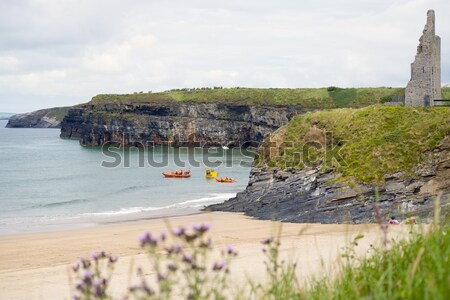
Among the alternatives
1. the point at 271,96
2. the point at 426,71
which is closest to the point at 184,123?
the point at 271,96

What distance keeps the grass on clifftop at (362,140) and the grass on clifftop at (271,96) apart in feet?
251

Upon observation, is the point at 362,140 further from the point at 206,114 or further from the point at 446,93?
the point at 206,114

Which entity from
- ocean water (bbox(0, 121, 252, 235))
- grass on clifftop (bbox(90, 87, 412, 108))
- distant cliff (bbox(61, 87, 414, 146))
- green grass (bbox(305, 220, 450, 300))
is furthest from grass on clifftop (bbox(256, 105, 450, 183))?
distant cliff (bbox(61, 87, 414, 146))

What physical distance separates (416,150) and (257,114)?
300 feet

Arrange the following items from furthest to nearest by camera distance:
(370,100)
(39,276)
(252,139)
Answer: (252,139) < (370,100) < (39,276)

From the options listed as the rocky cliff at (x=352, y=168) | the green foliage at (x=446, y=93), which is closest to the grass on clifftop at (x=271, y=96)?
the green foliage at (x=446, y=93)

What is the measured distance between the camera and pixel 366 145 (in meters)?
31.3

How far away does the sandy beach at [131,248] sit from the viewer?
40.7 ft

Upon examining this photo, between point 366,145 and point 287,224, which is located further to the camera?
point 366,145

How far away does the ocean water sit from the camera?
36.8 m

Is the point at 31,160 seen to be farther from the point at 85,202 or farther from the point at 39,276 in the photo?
the point at 39,276

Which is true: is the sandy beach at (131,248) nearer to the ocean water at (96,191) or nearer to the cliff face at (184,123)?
the ocean water at (96,191)

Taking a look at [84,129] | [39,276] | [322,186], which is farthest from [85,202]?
[84,129]

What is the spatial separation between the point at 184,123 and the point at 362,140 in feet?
301
